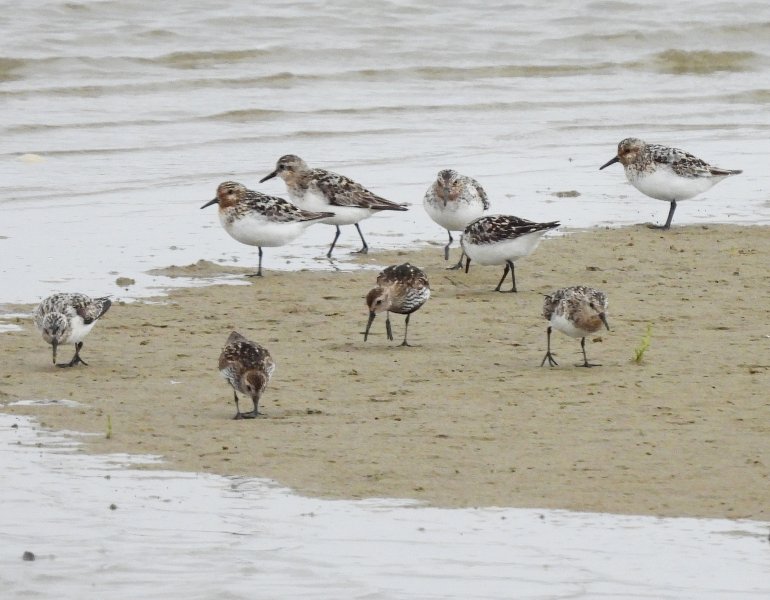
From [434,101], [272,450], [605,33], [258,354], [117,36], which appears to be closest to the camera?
[272,450]

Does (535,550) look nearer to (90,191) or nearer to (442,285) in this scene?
(442,285)

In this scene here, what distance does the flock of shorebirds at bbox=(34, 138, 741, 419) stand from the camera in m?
10.4

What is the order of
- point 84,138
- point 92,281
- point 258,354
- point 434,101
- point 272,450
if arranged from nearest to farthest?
point 272,450 → point 258,354 → point 92,281 → point 84,138 → point 434,101

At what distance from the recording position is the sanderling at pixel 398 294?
11.5m

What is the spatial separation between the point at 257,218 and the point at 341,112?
11572 millimetres

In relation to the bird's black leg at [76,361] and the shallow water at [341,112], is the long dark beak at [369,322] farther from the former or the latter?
the shallow water at [341,112]

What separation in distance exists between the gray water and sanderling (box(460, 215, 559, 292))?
212cm

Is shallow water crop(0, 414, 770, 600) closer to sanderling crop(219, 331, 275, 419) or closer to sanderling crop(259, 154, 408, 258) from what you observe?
sanderling crop(219, 331, 275, 419)

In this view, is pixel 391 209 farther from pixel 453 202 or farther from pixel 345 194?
pixel 453 202

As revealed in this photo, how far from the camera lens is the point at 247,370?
30.2ft

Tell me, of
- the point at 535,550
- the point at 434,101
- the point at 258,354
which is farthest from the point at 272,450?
the point at 434,101

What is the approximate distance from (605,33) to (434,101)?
8.97m

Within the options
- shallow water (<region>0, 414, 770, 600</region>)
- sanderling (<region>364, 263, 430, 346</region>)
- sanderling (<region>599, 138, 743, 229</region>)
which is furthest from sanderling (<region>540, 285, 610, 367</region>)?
→ sanderling (<region>599, 138, 743, 229</region>)

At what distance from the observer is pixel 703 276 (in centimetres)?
1373
